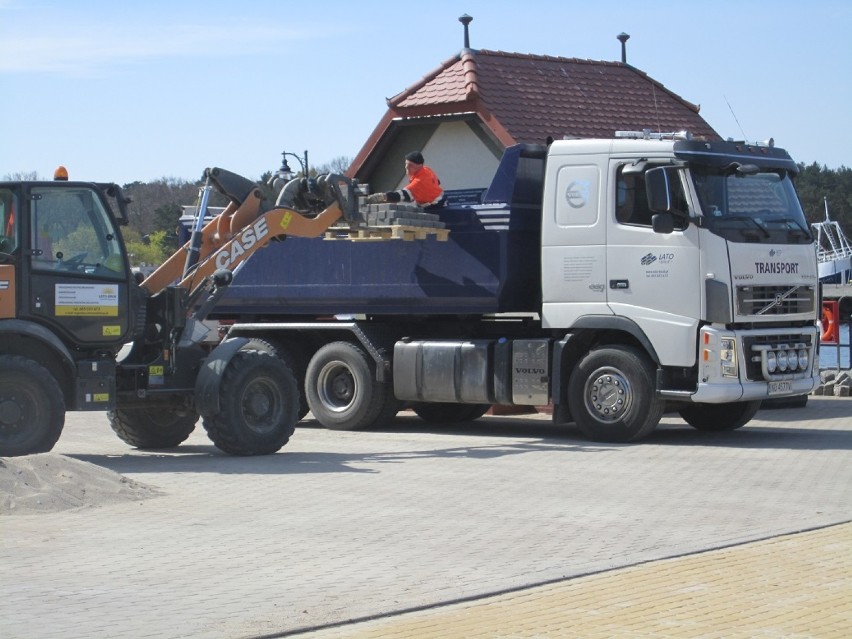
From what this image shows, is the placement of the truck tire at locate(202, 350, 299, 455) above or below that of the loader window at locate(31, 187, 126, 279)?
below

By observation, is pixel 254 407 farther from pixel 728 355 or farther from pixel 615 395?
pixel 728 355

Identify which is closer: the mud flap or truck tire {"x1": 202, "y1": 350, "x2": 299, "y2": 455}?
the mud flap

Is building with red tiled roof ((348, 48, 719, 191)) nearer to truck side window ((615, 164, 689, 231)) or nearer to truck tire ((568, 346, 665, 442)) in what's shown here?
truck side window ((615, 164, 689, 231))

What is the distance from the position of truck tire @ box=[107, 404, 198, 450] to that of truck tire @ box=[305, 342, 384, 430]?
3011 millimetres

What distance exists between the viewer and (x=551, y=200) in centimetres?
1653

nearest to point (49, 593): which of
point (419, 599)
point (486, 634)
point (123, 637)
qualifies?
point (123, 637)

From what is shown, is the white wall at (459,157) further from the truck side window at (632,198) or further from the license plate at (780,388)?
the license plate at (780,388)

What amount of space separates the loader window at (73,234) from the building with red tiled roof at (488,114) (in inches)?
455

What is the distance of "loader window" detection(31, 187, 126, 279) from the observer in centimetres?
1384

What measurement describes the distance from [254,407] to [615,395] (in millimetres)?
4202

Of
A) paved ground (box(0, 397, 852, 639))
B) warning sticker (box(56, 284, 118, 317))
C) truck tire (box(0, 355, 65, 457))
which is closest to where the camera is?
paved ground (box(0, 397, 852, 639))

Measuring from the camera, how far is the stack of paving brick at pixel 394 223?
16.6 m

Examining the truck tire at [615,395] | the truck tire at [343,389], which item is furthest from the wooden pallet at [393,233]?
the truck tire at [615,395]

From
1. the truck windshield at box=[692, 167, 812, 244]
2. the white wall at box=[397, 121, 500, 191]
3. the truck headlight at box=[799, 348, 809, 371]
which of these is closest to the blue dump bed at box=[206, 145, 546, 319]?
the truck windshield at box=[692, 167, 812, 244]
